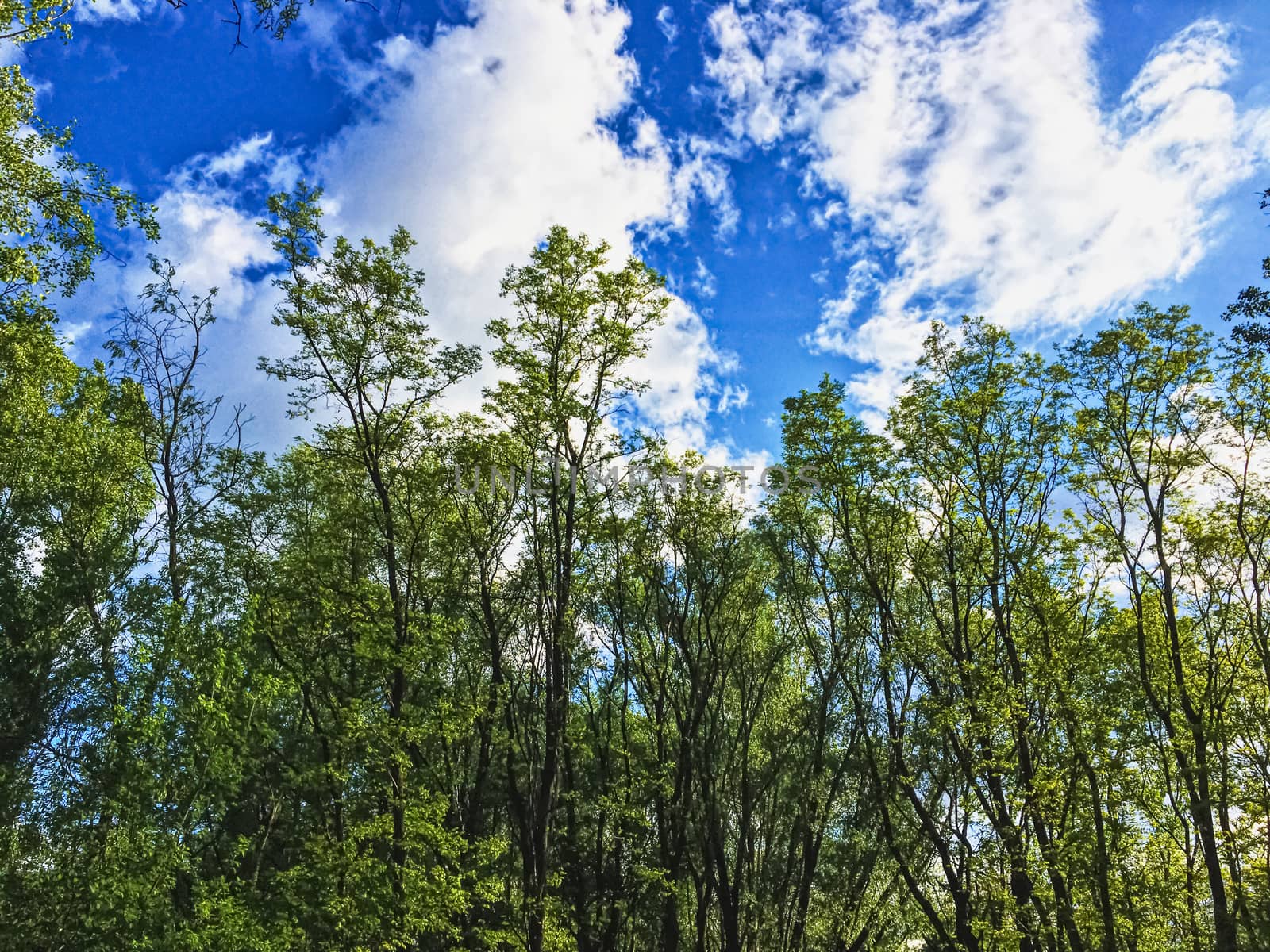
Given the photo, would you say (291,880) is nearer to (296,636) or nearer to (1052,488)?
(296,636)

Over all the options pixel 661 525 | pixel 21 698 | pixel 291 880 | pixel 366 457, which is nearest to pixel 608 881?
pixel 291 880

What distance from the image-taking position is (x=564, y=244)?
15500 mm

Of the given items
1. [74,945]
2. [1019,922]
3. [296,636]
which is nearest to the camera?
[1019,922]

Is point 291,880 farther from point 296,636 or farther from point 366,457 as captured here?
point 366,457

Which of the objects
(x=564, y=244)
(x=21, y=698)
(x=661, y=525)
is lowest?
(x=21, y=698)

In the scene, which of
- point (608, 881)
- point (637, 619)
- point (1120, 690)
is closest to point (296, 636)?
point (637, 619)

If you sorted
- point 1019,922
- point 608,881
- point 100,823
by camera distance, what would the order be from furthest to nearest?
point 608,881 < point 100,823 < point 1019,922

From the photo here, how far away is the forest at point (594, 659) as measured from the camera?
438 inches

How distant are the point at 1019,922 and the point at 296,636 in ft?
52.8

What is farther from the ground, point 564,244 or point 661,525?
point 564,244

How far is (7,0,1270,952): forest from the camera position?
1113 cm

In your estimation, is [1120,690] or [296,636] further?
[296,636]

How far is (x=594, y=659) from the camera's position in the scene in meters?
20.2

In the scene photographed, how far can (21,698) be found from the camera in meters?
15.3
